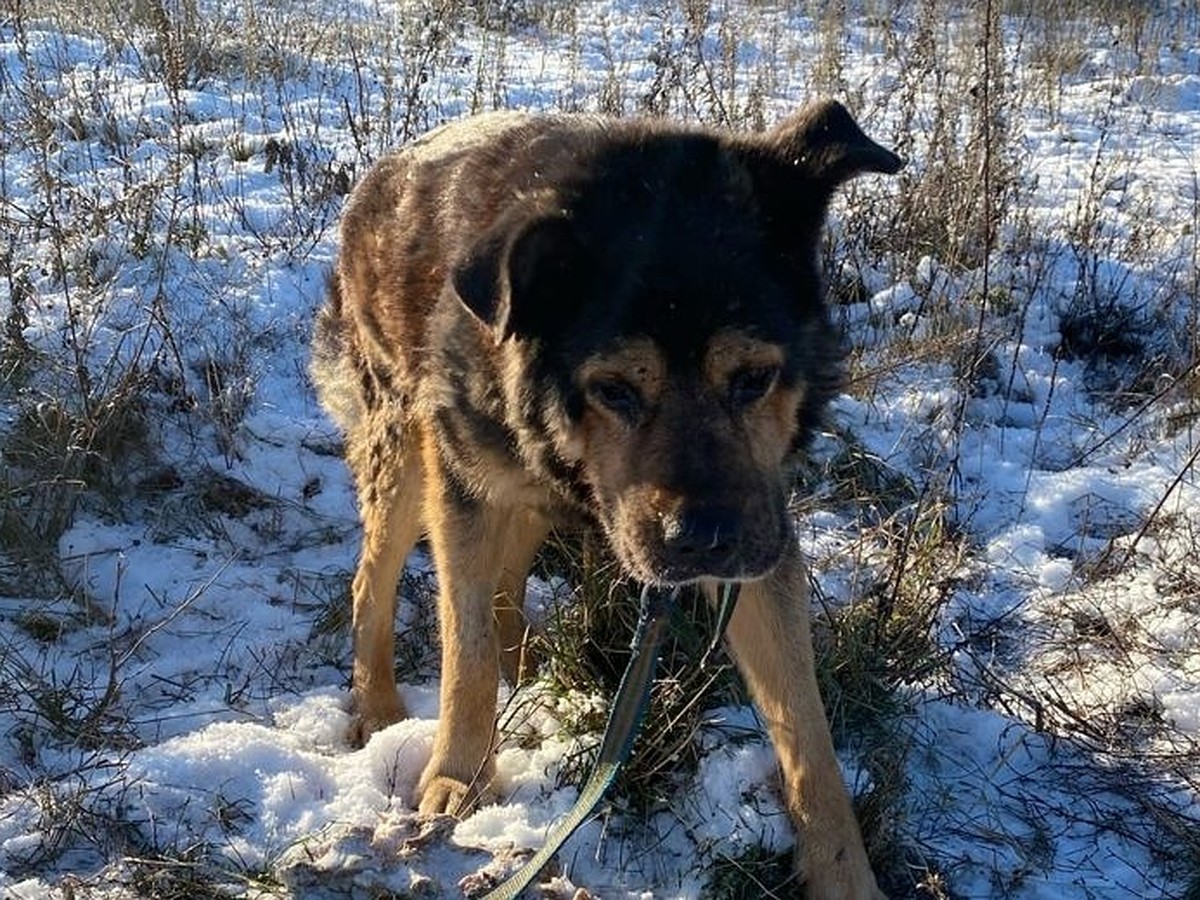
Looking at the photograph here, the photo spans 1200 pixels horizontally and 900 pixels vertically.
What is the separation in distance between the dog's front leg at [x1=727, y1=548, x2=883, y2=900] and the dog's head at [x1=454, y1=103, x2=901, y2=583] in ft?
1.04

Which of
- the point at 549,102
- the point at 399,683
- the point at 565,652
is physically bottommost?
the point at 399,683

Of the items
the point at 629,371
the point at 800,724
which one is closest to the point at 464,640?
the point at 800,724

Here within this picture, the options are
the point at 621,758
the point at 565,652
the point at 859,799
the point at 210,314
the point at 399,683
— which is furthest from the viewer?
the point at 210,314

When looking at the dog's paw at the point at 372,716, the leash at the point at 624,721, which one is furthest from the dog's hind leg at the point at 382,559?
the leash at the point at 624,721

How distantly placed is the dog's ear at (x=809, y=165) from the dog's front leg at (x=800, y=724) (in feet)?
2.87

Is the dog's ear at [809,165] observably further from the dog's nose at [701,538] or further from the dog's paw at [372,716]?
the dog's paw at [372,716]

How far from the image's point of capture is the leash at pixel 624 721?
9.35 feet

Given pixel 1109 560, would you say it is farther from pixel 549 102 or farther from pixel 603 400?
pixel 549 102

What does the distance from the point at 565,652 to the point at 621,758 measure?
0.83 m

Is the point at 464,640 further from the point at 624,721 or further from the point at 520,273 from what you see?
the point at 520,273

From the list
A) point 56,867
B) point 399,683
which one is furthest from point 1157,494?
point 56,867

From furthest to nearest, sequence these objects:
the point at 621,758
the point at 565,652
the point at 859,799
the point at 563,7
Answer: the point at 563,7, the point at 565,652, the point at 859,799, the point at 621,758

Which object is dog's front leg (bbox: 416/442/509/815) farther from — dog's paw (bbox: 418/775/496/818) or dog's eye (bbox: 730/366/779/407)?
dog's eye (bbox: 730/366/779/407)

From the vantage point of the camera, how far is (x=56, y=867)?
3.22 metres
